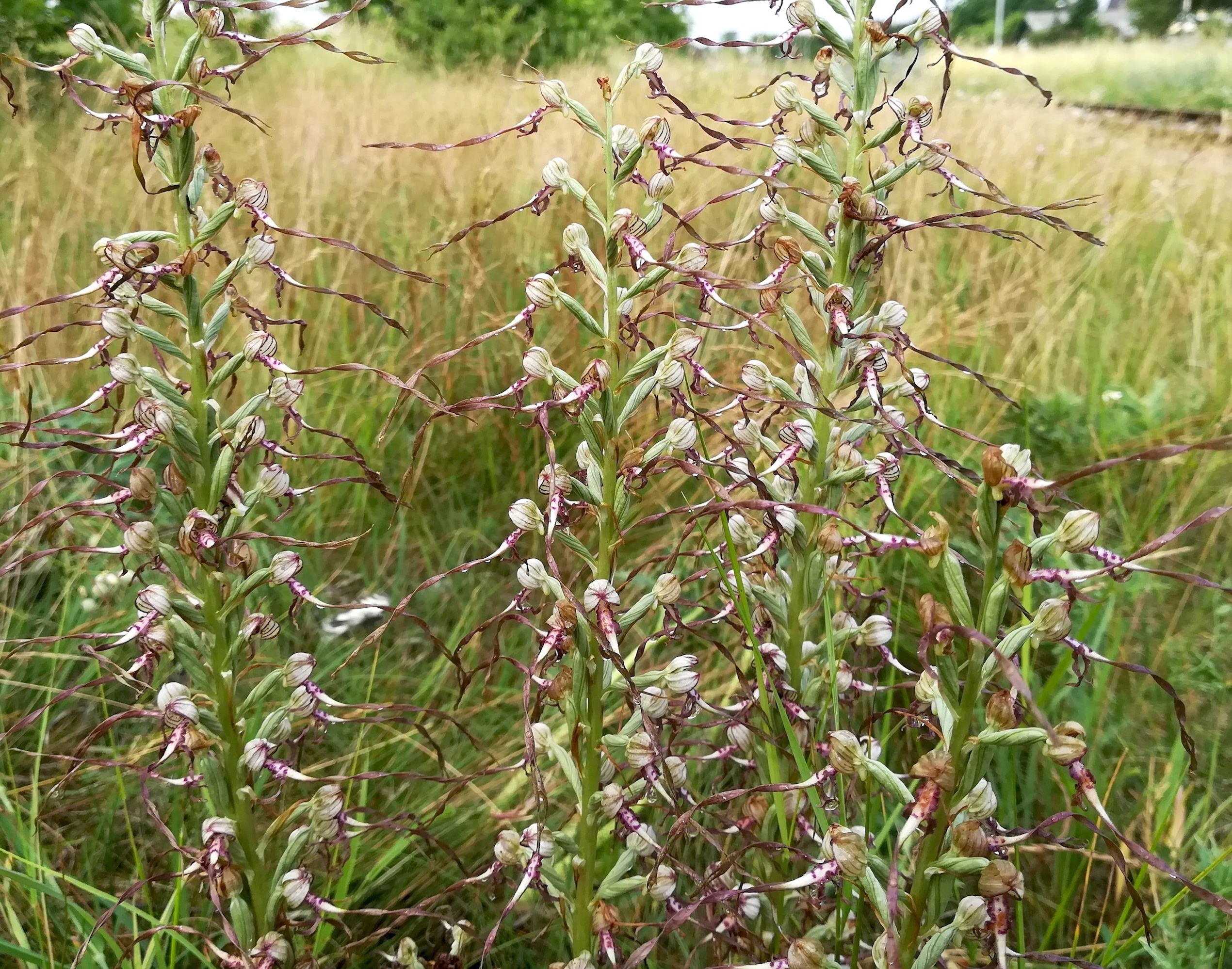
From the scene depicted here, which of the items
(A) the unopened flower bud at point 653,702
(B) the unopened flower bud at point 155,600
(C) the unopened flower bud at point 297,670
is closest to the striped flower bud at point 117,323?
(B) the unopened flower bud at point 155,600

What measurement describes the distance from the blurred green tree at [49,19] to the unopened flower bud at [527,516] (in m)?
5.62

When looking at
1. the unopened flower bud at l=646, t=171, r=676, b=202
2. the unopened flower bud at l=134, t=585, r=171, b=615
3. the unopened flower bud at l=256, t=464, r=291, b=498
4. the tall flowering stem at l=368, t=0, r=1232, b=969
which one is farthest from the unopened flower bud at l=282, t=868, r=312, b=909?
the unopened flower bud at l=646, t=171, r=676, b=202

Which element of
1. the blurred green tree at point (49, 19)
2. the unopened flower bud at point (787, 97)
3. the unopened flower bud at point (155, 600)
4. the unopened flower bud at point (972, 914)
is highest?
the blurred green tree at point (49, 19)

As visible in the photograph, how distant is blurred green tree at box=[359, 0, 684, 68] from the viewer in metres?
10.8

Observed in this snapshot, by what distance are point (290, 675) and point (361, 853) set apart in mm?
599

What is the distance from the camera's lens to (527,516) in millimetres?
1126

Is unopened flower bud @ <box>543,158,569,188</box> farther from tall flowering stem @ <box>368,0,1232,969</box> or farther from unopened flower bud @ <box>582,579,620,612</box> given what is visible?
unopened flower bud @ <box>582,579,620,612</box>

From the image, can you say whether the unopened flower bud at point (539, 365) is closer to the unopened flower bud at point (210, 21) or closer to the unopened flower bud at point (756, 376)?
the unopened flower bud at point (756, 376)

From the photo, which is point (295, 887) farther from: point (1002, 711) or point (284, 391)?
point (1002, 711)

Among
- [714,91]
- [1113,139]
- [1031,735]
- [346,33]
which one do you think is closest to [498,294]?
[1031,735]

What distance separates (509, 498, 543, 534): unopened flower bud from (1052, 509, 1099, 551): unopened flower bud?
544 mm

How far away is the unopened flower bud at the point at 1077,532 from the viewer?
84 cm

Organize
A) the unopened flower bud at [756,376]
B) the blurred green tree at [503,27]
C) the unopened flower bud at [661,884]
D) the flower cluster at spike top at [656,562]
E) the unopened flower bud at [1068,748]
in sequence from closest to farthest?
the unopened flower bud at [1068,748]
the flower cluster at spike top at [656,562]
the unopened flower bud at [661,884]
the unopened flower bud at [756,376]
the blurred green tree at [503,27]

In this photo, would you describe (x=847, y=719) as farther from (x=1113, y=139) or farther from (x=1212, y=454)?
(x=1113, y=139)
